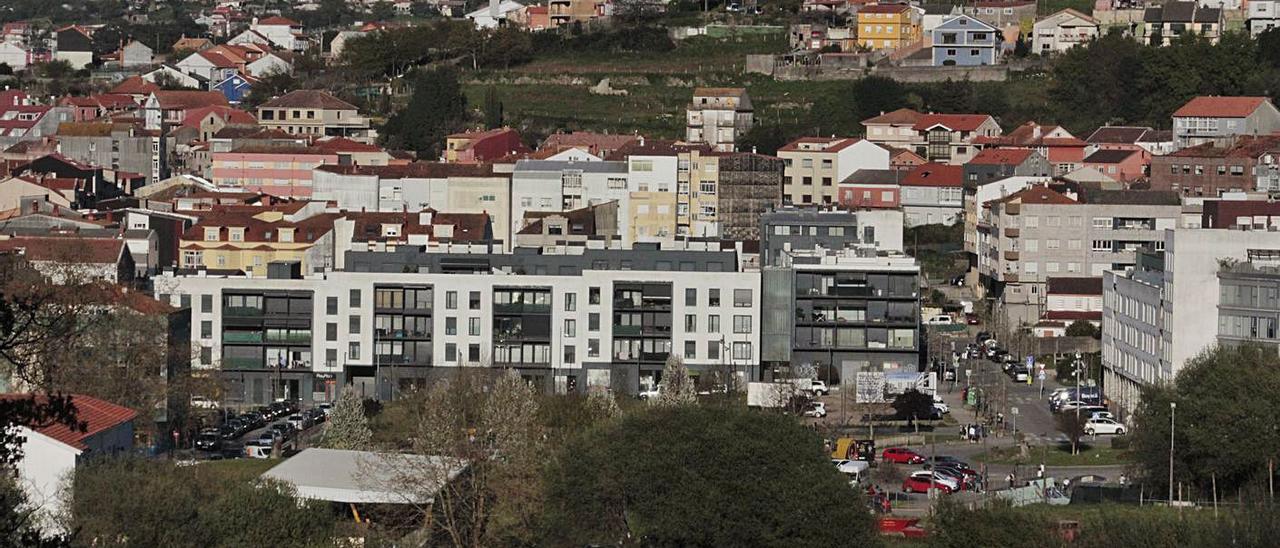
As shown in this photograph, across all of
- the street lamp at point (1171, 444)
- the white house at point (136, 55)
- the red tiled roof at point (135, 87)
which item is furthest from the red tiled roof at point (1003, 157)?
the white house at point (136, 55)

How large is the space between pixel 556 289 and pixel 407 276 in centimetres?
283

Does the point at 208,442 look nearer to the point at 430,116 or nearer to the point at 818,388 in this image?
the point at 818,388

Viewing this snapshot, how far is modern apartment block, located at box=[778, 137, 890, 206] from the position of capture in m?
69.2

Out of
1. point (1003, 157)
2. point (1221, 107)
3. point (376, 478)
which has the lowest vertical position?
point (376, 478)

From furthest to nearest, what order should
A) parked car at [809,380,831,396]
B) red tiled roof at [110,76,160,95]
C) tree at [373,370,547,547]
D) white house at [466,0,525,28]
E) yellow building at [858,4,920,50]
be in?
white house at [466,0,525,28], red tiled roof at [110,76,160,95], yellow building at [858,4,920,50], parked car at [809,380,831,396], tree at [373,370,547,547]

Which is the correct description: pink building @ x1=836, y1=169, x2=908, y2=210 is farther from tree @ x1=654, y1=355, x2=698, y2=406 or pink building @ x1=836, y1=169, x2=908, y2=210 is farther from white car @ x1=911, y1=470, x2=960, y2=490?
white car @ x1=911, y1=470, x2=960, y2=490

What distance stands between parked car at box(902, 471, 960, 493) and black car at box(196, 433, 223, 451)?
11320mm

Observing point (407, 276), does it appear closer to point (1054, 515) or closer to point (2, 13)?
point (1054, 515)

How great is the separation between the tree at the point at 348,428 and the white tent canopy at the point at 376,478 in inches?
114

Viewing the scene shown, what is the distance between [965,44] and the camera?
3255 inches

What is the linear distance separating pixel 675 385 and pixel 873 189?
2541 cm

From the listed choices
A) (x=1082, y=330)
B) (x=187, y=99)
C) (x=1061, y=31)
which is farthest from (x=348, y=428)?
(x=1061, y=31)

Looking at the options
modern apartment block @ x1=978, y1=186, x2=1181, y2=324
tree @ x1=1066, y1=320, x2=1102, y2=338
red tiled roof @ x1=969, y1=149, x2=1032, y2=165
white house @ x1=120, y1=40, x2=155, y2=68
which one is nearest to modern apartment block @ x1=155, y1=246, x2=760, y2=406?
tree @ x1=1066, y1=320, x2=1102, y2=338

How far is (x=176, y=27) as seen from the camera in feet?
396
